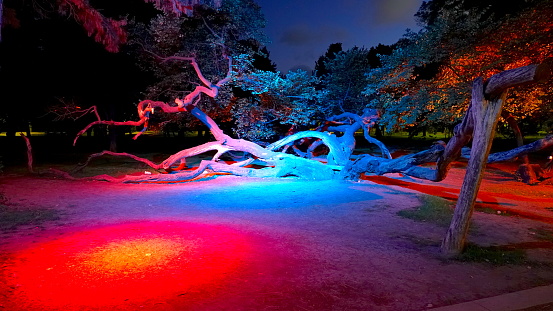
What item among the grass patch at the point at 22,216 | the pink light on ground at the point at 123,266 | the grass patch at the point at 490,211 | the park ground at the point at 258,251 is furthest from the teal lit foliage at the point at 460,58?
the grass patch at the point at 22,216

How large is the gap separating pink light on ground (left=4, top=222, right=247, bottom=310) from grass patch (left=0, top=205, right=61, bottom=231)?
170 cm

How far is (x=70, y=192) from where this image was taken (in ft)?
35.1

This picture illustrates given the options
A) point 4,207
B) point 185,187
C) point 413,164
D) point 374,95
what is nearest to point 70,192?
point 4,207

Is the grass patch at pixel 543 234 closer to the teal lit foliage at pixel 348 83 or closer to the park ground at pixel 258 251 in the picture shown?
the park ground at pixel 258 251

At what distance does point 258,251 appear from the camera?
5.51 meters

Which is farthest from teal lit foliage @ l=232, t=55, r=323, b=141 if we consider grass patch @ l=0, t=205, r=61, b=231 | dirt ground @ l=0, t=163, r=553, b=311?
grass patch @ l=0, t=205, r=61, b=231

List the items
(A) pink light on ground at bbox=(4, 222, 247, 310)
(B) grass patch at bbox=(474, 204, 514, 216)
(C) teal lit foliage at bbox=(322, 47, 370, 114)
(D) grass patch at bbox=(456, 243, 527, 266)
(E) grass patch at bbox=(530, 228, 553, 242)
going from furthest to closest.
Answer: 1. (C) teal lit foliage at bbox=(322, 47, 370, 114)
2. (B) grass patch at bbox=(474, 204, 514, 216)
3. (E) grass patch at bbox=(530, 228, 553, 242)
4. (D) grass patch at bbox=(456, 243, 527, 266)
5. (A) pink light on ground at bbox=(4, 222, 247, 310)

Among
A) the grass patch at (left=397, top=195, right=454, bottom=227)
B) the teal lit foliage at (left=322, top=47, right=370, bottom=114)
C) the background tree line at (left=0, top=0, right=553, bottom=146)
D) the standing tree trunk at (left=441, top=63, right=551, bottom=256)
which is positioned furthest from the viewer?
the teal lit foliage at (left=322, top=47, right=370, bottom=114)

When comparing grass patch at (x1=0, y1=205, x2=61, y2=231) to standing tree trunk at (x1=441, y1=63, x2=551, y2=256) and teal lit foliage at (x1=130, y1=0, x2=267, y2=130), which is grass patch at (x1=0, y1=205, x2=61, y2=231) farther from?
teal lit foliage at (x1=130, y1=0, x2=267, y2=130)

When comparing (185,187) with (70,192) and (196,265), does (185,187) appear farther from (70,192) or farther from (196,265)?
(196,265)

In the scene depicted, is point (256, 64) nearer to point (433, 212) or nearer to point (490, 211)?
point (433, 212)

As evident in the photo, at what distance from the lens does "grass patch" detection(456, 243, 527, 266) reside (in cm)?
502

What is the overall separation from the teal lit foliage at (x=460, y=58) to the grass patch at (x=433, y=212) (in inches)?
187

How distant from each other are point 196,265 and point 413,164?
21.3 ft
